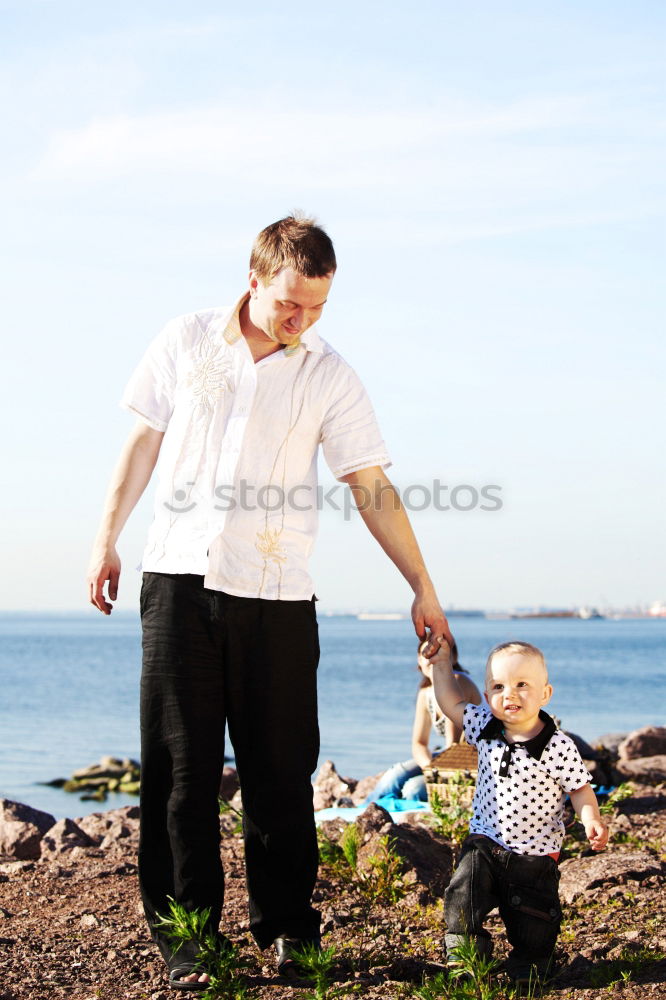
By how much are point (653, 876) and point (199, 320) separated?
3.01 meters

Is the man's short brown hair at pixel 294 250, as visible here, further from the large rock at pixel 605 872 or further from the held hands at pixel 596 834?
the large rock at pixel 605 872

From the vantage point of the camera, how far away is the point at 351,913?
498 cm

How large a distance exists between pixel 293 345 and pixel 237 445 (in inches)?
16.3

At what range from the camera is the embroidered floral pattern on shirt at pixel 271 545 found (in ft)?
13.7

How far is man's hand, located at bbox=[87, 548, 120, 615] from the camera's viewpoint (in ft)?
13.9

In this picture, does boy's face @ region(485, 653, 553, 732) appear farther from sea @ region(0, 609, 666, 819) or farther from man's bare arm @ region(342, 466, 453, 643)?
sea @ region(0, 609, 666, 819)

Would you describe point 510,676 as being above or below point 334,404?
below

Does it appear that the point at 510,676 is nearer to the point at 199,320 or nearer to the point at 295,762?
the point at 295,762

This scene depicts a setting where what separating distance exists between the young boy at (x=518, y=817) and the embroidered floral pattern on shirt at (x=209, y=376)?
4.28 feet

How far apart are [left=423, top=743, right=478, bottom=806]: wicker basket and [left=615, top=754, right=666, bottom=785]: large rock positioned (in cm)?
194

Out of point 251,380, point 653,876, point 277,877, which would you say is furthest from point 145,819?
point 653,876

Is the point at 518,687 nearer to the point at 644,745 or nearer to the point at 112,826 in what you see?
the point at 112,826

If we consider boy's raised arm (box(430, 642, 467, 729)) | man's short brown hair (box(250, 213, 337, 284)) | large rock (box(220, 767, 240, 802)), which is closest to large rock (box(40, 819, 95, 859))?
large rock (box(220, 767, 240, 802))

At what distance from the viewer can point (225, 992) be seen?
391cm
